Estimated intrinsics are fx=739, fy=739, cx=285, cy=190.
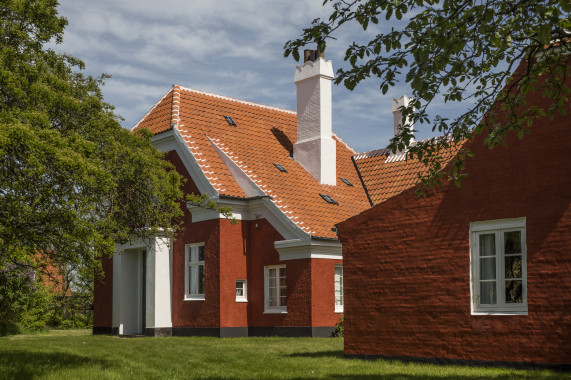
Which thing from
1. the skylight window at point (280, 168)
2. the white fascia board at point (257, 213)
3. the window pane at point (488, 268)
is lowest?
the window pane at point (488, 268)

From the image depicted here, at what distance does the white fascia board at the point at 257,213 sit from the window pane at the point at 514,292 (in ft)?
33.3

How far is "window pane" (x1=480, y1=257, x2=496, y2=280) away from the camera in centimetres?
1219

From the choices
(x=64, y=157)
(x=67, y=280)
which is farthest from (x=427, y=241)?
(x=67, y=280)

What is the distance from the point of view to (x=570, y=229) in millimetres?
11219

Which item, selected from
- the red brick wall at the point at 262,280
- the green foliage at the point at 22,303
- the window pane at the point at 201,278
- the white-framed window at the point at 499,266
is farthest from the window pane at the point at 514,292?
the green foliage at the point at 22,303

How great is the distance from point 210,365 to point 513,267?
5479 millimetres

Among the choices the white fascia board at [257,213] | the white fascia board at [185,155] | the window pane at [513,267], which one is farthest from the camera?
the white fascia board at [185,155]

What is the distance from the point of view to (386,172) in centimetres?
2798

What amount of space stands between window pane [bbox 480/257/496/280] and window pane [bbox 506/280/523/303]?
11.9 inches

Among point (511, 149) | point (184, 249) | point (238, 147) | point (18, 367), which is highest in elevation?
point (238, 147)

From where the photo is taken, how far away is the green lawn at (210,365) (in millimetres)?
11445

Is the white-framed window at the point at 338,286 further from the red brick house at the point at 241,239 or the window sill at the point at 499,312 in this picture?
the window sill at the point at 499,312

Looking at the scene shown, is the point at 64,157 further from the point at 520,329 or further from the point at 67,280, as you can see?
the point at 67,280

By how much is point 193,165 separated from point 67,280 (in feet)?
44.7
